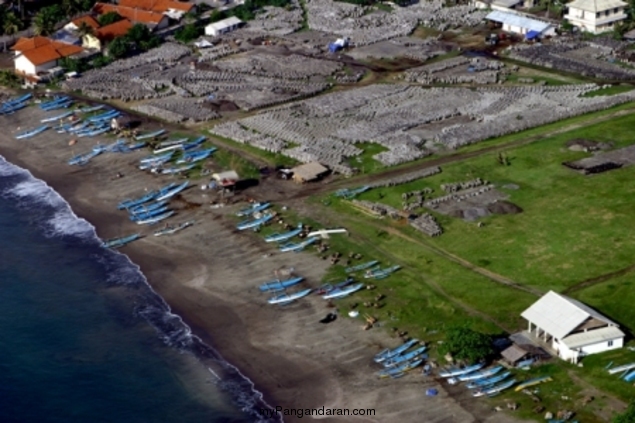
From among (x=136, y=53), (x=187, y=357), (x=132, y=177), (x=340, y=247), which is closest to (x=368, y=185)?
→ (x=340, y=247)

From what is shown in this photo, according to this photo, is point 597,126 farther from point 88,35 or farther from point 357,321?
point 88,35

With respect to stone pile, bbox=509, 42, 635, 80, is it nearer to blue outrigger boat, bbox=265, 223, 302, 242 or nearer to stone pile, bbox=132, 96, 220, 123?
stone pile, bbox=132, 96, 220, 123

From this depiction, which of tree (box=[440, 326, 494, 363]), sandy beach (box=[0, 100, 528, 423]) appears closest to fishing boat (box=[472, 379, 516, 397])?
sandy beach (box=[0, 100, 528, 423])

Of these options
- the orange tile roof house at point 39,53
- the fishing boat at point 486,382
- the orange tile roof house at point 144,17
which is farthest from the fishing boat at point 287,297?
the orange tile roof house at point 144,17

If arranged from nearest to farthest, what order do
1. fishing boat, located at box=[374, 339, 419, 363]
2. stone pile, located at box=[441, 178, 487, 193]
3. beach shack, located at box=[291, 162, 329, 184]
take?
fishing boat, located at box=[374, 339, 419, 363]
stone pile, located at box=[441, 178, 487, 193]
beach shack, located at box=[291, 162, 329, 184]

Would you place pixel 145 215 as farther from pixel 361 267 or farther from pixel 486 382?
pixel 486 382

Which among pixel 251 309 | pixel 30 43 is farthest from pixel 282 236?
pixel 30 43

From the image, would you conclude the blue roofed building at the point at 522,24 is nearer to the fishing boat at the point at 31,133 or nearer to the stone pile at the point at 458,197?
the stone pile at the point at 458,197
